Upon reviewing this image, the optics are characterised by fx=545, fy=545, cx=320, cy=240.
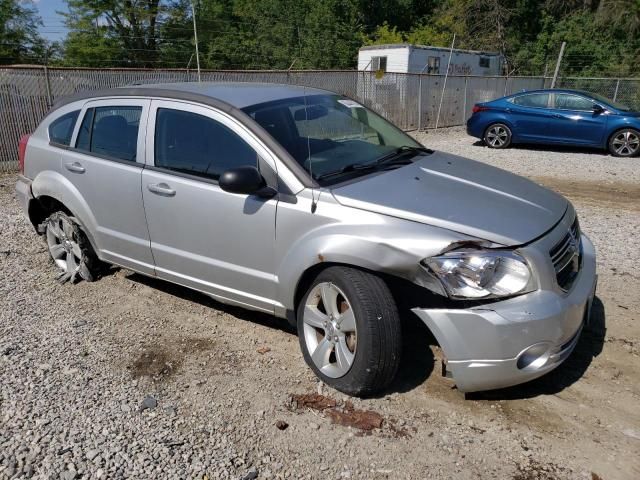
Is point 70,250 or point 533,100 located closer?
point 70,250

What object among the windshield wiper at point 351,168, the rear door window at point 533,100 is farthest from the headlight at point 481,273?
the rear door window at point 533,100

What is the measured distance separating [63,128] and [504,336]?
157 inches

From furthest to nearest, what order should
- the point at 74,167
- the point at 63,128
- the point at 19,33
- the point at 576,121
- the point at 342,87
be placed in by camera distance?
the point at 19,33
the point at 342,87
the point at 576,121
the point at 63,128
the point at 74,167

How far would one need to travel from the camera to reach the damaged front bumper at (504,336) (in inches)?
108

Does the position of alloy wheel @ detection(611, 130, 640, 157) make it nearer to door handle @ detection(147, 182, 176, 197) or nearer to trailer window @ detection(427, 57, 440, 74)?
door handle @ detection(147, 182, 176, 197)

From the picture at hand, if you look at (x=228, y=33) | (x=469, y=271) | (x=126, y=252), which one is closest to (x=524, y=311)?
(x=469, y=271)

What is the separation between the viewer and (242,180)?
10.5ft

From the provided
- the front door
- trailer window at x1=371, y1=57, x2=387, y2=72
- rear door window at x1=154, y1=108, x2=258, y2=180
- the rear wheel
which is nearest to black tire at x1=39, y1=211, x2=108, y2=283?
the rear wheel

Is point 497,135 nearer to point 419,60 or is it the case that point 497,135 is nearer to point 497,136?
point 497,136

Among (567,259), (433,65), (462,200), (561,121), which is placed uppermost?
(462,200)

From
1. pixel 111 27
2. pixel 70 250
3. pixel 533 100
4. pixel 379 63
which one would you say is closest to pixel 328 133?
pixel 70 250

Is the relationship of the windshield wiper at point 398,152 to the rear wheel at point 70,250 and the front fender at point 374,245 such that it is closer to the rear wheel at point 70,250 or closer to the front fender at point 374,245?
the front fender at point 374,245

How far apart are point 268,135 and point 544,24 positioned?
3471 centimetres

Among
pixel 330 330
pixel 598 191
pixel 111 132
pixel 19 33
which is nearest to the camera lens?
pixel 330 330
